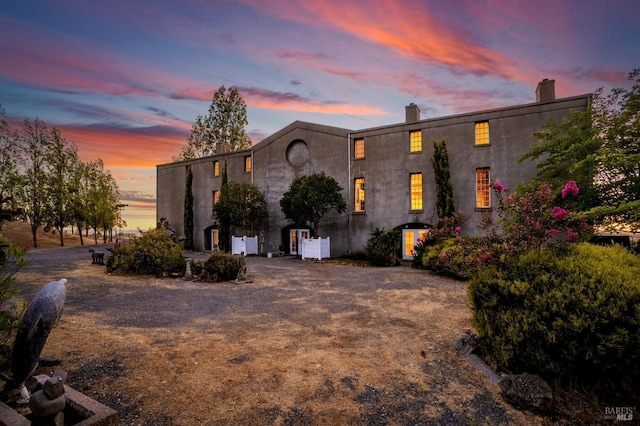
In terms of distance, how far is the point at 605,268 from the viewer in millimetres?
4582

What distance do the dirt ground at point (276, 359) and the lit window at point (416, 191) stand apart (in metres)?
10.3

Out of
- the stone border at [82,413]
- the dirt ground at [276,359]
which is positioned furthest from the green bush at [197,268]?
the stone border at [82,413]

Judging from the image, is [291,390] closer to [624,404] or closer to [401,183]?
[624,404]

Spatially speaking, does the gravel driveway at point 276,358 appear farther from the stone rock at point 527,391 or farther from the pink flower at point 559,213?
the pink flower at point 559,213

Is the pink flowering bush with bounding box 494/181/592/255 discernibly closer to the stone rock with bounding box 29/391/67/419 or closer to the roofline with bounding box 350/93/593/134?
the stone rock with bounding box 29/391/67/419

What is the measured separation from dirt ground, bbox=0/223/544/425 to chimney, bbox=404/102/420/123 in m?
13.6

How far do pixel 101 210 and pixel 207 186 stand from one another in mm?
16782

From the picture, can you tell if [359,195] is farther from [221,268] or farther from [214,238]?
[214,238]

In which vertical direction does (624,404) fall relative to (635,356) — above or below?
below

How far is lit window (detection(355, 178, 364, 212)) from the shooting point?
2191 cm

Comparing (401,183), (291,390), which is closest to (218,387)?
(291,390)

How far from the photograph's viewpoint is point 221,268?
13.1m

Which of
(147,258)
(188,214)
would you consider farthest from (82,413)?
(188,214)

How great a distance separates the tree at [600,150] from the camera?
12328 millimetres
